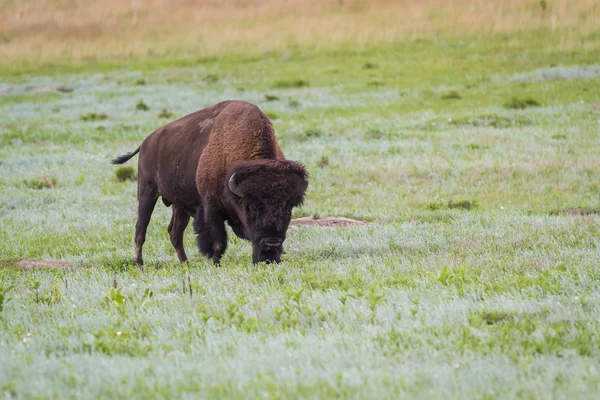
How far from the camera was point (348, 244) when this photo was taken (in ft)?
33.7

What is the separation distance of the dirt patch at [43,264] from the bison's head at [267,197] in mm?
2461

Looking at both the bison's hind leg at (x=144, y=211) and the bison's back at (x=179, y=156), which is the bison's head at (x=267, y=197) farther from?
the bison's hind leg at (x=144, y=211)

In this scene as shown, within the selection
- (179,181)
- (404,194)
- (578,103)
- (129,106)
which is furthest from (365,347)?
(129,106)

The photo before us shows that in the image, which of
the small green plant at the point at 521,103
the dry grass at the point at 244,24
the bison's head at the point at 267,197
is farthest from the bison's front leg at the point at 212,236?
the dry grass at the point at 244,24

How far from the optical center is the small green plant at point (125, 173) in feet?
57.0

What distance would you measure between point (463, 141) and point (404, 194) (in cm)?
517

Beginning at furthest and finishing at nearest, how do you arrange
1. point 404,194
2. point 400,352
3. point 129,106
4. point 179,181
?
1. point 129,106
2. point 404,194
3. point 179,181
4. point 400,352

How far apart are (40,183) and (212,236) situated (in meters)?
8.52

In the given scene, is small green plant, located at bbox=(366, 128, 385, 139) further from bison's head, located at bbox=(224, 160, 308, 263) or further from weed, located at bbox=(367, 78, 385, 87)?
bison's head, located at bbox=(224, 160, 308, 263)

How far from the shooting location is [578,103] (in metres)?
24.3

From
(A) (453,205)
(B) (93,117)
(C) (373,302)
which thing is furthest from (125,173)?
(C) (373,302)

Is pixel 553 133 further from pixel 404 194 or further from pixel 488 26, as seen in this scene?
pixel 488 26

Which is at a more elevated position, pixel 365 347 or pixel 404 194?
pixel 365 347

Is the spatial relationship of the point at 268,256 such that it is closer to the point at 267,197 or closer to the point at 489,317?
the point at 267,197
